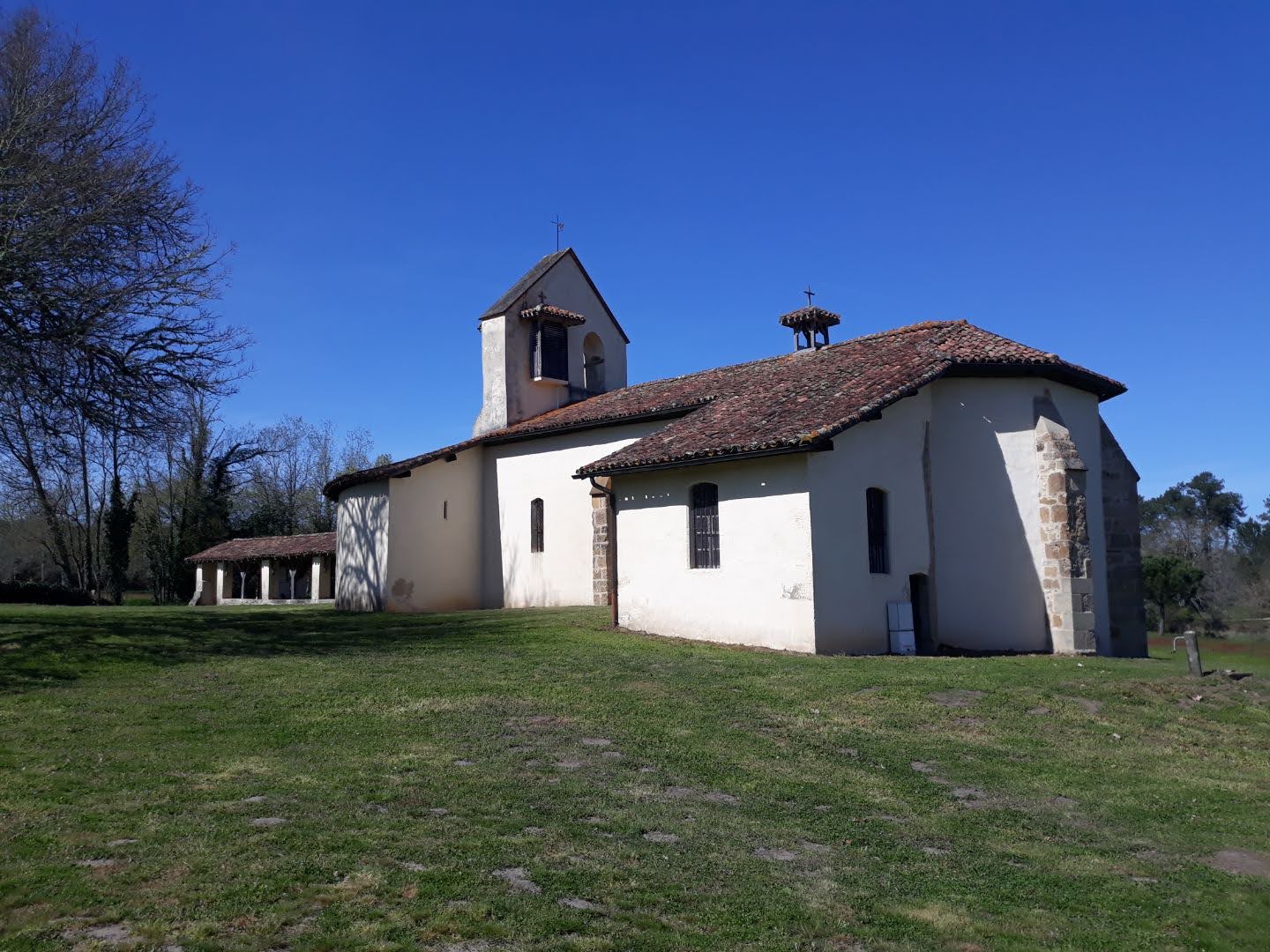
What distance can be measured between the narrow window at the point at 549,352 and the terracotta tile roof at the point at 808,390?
195 inches

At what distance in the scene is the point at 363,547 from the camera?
27.7 m

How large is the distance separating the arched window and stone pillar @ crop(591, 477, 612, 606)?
780 cm

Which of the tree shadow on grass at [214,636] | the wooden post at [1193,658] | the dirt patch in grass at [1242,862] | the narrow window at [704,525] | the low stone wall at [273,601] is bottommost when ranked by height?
the dirt patch in grass at [1242,862]

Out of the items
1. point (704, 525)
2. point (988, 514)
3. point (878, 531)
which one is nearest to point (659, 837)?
point (704, 525)

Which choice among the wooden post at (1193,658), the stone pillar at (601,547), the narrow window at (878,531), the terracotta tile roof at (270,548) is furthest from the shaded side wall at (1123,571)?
the terracotta tile roof at (270,548)

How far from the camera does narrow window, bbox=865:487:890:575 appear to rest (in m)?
17.4

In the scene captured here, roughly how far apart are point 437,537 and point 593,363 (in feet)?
26.2

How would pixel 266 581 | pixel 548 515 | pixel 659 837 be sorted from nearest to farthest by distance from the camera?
pixel 659 837 → pixel 548 515 → pixel 266 581

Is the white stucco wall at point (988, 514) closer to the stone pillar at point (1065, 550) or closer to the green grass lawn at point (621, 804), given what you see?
the stone pillar at point (1065, 550)

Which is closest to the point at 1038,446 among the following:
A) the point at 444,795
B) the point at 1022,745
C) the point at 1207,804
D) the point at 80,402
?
the point at 1022,745

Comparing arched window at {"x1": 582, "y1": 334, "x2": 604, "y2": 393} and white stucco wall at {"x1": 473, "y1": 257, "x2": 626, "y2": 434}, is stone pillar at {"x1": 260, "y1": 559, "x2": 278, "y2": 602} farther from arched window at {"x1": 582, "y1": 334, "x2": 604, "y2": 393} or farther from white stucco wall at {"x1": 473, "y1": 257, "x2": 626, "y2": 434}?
arched window at {"x1": 582, "y1": 334, "x2": 604, "y2": 393}

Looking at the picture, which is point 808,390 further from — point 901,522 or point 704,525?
point 704,525

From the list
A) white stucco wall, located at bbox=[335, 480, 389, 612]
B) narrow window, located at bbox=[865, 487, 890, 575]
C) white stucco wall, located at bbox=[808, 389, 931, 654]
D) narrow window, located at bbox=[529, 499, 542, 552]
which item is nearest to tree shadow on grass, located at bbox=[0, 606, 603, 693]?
white stucco wall, located at bbox=[335, 480, 389, 612]

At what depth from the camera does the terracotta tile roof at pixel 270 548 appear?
127 ft
